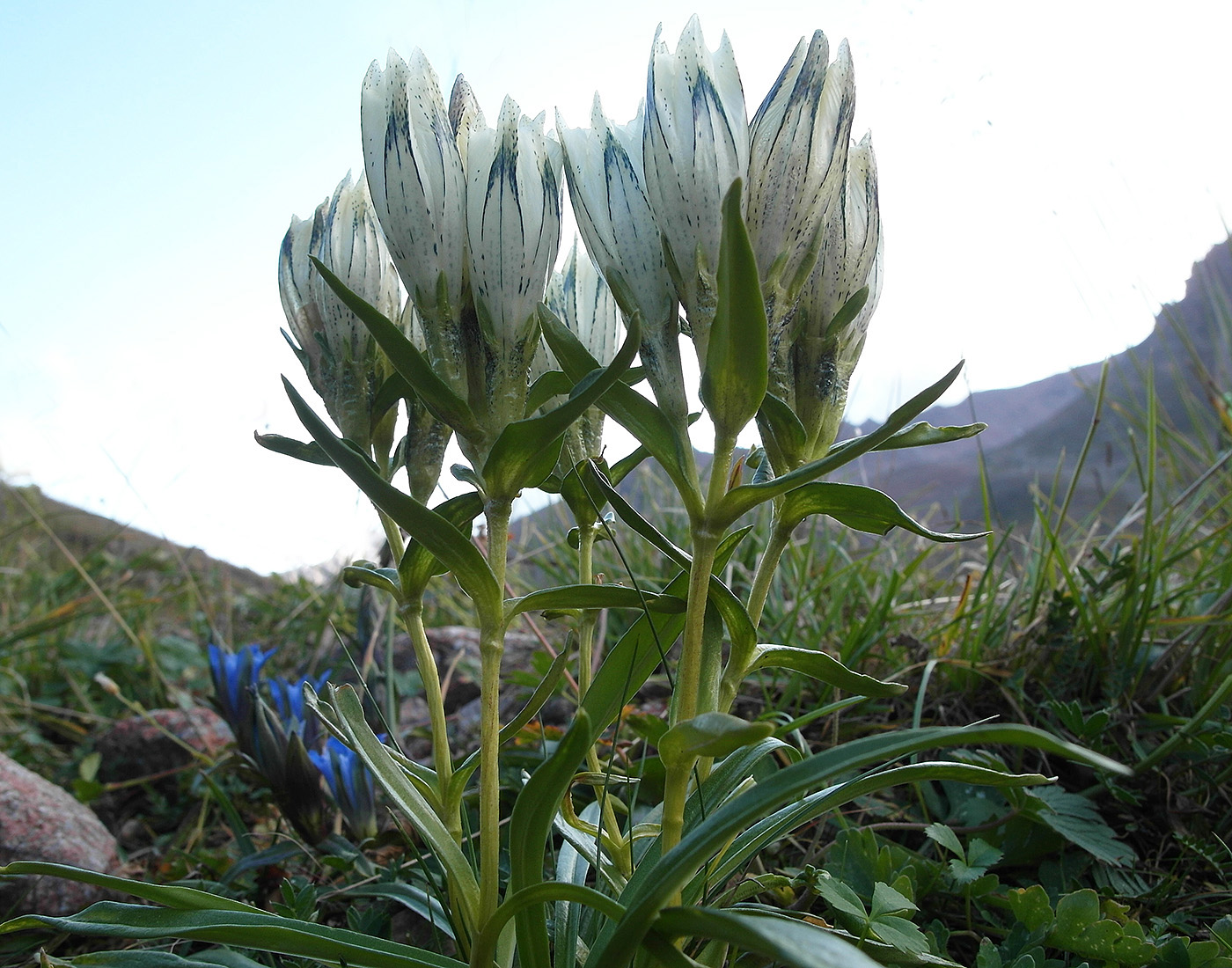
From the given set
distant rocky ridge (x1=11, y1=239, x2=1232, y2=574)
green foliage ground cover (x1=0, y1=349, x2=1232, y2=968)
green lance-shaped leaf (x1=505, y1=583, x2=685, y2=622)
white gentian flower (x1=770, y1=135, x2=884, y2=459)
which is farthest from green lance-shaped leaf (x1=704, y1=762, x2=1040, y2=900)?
distant rocky ridge (x1=11, y1=239, x2=1232, y2=574)

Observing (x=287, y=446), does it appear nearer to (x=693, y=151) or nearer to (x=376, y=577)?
(x=376, y=577)

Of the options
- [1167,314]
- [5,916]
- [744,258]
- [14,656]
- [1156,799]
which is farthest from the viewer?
[14,656]

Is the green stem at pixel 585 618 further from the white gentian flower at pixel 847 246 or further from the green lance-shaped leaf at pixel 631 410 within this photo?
the white gentian flower at pixel 847 246

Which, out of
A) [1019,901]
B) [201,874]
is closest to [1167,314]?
[1019,901]

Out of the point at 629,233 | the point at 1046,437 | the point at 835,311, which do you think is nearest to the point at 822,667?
the point at 835,311

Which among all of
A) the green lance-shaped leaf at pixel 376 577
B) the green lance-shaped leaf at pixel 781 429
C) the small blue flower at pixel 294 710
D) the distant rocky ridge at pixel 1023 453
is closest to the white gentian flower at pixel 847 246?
the green lance-shaped leaf at pixel 781 429

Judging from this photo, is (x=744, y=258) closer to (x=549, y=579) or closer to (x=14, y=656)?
(x=549, y=579)
